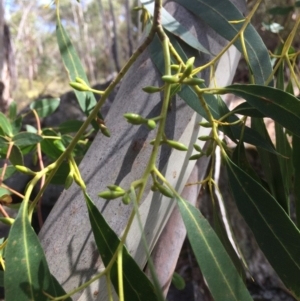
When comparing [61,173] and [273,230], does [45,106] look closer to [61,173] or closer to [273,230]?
[61,173]

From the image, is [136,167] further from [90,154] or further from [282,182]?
[282,182]

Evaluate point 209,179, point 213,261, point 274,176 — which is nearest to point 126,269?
point 213,261

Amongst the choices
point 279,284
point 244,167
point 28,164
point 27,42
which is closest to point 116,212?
point 244,167

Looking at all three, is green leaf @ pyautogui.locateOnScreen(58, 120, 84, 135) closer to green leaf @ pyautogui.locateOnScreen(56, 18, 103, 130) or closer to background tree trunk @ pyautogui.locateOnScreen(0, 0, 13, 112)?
green leaf @ pyautogui.locateOnScreen(56, 18, 103, 130)

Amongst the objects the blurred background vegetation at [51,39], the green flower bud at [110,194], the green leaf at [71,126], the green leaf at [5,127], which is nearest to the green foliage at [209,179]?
the green flower bud at [110,194]

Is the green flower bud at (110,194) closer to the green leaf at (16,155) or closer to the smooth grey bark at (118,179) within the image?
the smooth grey bark at (118,179)

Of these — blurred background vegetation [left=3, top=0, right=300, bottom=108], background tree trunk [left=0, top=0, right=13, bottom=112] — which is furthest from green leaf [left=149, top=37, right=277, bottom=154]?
blurred background vegetation [left=3, top=0, right=300, bottom=108]
